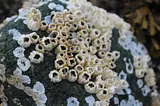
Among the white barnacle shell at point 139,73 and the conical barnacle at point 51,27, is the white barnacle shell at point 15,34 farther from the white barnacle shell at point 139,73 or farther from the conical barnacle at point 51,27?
the white barnacle shell at point 139,73

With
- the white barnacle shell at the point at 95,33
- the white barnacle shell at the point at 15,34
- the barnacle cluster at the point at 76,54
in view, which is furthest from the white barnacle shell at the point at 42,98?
the white barnacle shell at the point at 95,33

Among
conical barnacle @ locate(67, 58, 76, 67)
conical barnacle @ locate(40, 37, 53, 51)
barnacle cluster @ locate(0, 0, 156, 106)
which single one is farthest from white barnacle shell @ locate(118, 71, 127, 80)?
conical barnacle @ locate(40, 37, 53, 51)

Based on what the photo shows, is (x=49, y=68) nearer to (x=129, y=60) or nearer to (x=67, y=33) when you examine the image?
(x=67, y=33)

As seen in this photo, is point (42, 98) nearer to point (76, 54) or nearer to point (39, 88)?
point (39, 88)

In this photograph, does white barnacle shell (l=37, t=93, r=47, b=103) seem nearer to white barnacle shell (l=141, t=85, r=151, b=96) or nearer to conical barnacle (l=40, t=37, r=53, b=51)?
conical barnacle (l=40, t=37, r=53, b=51)

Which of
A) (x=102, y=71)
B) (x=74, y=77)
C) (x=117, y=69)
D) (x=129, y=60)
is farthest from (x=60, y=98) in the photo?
(x=129, y=60)

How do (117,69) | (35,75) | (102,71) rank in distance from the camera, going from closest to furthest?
(35,75) < (102,71) < (117,69)

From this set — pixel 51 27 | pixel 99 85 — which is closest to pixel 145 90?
pixel 99 85
